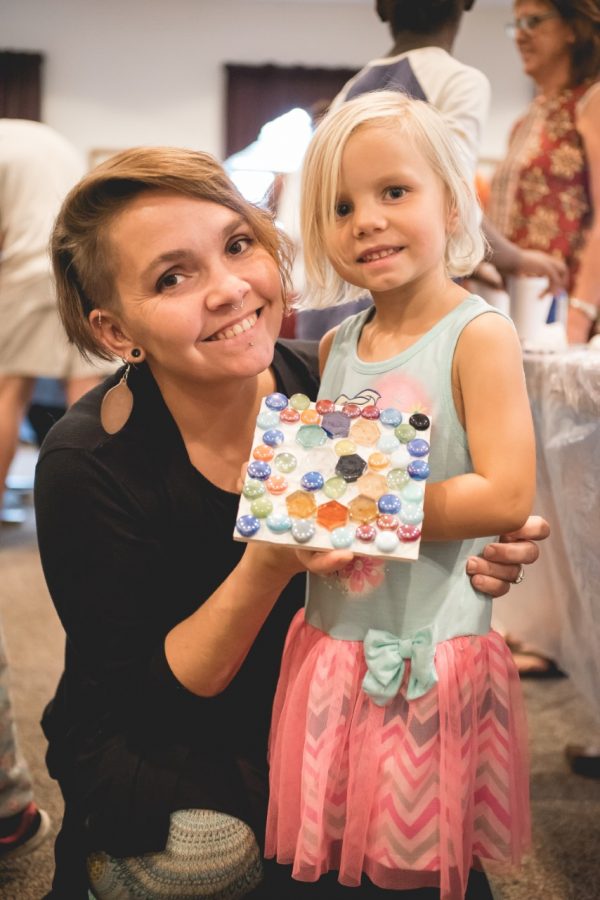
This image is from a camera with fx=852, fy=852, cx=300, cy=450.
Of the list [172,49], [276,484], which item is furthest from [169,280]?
[172,49]

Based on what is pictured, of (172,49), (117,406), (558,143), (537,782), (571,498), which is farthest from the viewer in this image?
(172,49)

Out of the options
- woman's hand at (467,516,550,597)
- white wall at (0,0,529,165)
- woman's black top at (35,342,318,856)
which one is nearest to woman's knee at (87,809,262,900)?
woman's black top at (35,342,318,856)

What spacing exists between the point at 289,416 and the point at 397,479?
13 centimetres

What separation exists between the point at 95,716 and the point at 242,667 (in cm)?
20

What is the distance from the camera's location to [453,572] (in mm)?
943

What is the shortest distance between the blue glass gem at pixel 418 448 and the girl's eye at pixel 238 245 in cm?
36

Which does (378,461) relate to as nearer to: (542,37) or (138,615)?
(138,615)

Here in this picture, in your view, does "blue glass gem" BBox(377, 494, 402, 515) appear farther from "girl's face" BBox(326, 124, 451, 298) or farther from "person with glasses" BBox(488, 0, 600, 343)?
"person with glasses" BBox(488, 0, 600, 343)

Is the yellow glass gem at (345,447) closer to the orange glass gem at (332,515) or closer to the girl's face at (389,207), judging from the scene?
the orange glass gem at (332,515)

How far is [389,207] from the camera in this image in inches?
36.2

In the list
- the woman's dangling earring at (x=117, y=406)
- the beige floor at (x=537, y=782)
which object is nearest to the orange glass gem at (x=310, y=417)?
the woman's dangling earring at (x=117, y=406)

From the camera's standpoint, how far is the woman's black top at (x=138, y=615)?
1051mm

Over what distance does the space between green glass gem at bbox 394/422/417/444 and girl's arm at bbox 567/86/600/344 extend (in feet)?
2.99

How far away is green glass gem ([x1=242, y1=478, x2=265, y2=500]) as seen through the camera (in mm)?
815
